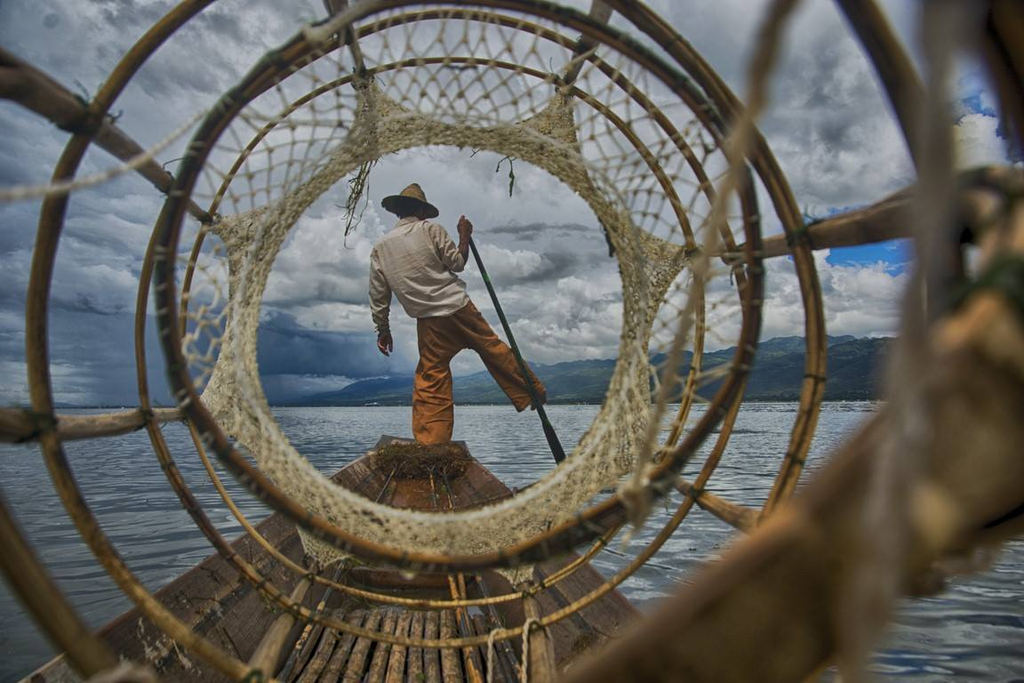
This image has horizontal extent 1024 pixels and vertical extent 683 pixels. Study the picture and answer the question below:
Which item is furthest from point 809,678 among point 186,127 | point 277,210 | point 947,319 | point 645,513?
point 277,210

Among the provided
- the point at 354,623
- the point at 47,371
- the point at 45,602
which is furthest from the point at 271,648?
the point at 354,623

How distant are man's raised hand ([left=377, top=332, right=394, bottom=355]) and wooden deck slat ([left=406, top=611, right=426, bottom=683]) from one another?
2793 mm

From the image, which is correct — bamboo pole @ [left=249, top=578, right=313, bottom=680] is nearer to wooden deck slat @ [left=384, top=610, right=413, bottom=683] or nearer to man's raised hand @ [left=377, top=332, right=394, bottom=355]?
wooden deck slat @ [left=384, top=610, right=413, bottom=683]

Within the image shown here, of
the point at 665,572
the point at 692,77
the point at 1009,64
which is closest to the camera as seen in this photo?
the point at 1009,64

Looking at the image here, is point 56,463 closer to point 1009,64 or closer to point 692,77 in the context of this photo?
point 692,77

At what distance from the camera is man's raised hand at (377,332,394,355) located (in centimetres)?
494

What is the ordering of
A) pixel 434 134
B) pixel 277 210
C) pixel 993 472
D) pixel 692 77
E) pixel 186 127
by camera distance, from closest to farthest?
1. pixel 993 472
2. pixel 186 127
3. pixel 692 77
4. pixel 277 210
5. pixel 434 134

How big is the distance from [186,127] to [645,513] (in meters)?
1.25

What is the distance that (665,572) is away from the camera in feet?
14.2

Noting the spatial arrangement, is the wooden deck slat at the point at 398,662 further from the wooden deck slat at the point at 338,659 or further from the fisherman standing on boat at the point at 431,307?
the fisherman standing on boat at the point at 431,307

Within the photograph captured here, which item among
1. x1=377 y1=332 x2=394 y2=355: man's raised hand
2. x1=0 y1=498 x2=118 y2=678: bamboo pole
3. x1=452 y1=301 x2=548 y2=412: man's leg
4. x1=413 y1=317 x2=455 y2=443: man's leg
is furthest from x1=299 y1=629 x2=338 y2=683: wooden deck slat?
x1=377 y1=332 x2=394 y2=355: man's raised hand

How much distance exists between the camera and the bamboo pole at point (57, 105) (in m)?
0.98

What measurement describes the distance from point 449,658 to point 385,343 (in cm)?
326

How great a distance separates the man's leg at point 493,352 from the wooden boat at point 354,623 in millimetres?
1989
